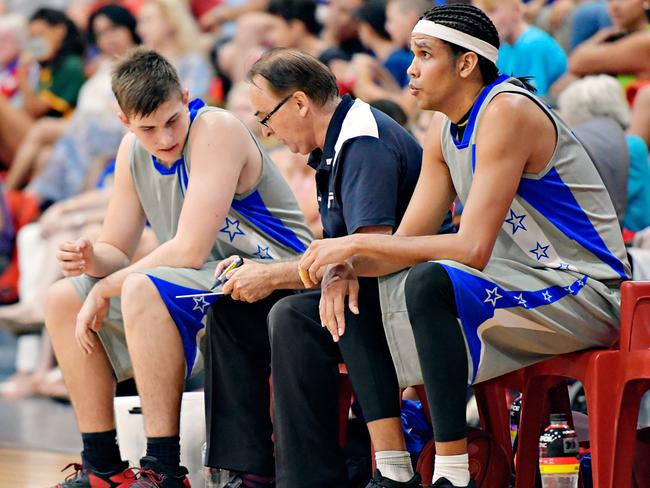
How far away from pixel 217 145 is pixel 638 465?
1611mm

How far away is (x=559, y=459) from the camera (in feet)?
9.91

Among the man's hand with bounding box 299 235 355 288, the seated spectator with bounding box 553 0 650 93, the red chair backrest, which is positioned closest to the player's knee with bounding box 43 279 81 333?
the man's hand with bounding box 299 235 355 288

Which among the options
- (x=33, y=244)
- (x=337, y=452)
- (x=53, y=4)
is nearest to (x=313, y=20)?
(x=33, y=244)

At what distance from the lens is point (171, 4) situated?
305 inches

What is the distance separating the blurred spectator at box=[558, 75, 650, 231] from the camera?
14.4 feet

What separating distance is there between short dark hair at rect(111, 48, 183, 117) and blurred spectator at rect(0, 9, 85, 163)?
4410mm

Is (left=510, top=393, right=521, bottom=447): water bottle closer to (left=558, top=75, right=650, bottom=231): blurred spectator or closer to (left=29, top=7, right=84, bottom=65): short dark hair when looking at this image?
(left=558, top=75, right=650, bottom=231): blurred spectator

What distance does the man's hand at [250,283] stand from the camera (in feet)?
10.7

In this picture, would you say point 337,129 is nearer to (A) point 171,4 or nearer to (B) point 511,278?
(B) point 511,278

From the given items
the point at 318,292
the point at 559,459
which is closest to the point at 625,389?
Answer: the point at 559,459

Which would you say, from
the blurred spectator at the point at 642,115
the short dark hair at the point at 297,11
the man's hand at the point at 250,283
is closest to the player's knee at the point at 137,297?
the man's hand at the point at 250,283

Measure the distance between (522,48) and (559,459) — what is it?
315cm

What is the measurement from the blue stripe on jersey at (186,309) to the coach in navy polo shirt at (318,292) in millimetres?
228

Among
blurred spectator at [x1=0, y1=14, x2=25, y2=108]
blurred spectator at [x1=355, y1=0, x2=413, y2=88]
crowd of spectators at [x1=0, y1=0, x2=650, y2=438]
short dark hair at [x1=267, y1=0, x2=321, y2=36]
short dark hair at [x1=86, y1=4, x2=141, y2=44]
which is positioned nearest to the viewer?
crowd of spectators at [x1=0, y1=0, x2=650, y2=438]
